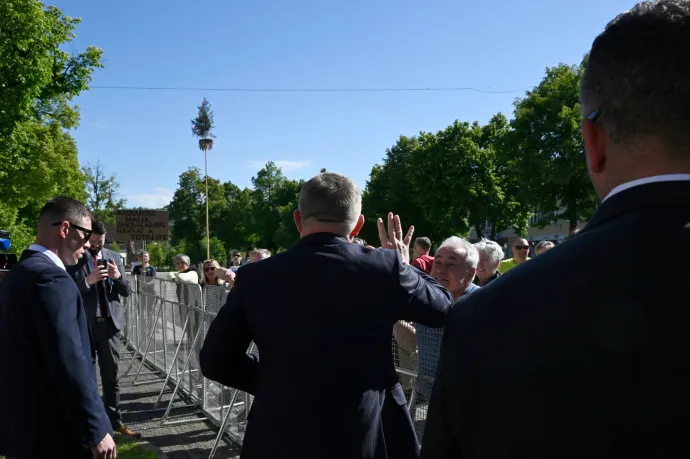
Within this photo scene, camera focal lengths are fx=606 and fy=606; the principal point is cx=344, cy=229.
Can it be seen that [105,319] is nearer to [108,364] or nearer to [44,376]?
[108,364]

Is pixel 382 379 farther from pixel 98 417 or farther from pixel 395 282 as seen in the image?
pixel 98 417

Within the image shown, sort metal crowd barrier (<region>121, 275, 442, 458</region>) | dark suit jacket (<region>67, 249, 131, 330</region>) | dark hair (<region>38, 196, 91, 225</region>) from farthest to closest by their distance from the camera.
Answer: dark suit jacket (<region>67, 249, 131, 330</region>) < metal crowd barrier (<region>121, 275, 442, 458</region>) < dark hair (<region>38, 196, 91, 225</region>)

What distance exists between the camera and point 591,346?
0.98m

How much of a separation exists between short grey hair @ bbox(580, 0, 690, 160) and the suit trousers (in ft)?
21.8

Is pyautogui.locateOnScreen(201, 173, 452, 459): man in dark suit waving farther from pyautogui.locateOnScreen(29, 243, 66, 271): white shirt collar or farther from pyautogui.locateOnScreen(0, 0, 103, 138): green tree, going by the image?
pyautogui.locateOnScreen(0, 0, 103, 138): green tree

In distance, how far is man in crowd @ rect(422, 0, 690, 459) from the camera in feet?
3.10

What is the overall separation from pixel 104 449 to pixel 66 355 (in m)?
0.54

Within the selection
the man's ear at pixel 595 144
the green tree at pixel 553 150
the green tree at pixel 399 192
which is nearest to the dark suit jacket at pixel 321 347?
the man's ear at pixel 595 144

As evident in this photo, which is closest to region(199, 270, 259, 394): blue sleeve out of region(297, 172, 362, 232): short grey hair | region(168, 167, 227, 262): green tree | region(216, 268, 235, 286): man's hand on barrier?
region(297, 172, 362, 232): short grey hair

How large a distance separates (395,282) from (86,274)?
5.19 meters

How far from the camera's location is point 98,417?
3154 millimetres

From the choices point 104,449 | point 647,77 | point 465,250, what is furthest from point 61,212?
point 647,77

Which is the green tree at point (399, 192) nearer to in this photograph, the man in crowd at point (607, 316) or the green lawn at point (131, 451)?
the green lawn at point (131, 451)

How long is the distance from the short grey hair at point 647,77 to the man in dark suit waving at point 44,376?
282 centimetres
